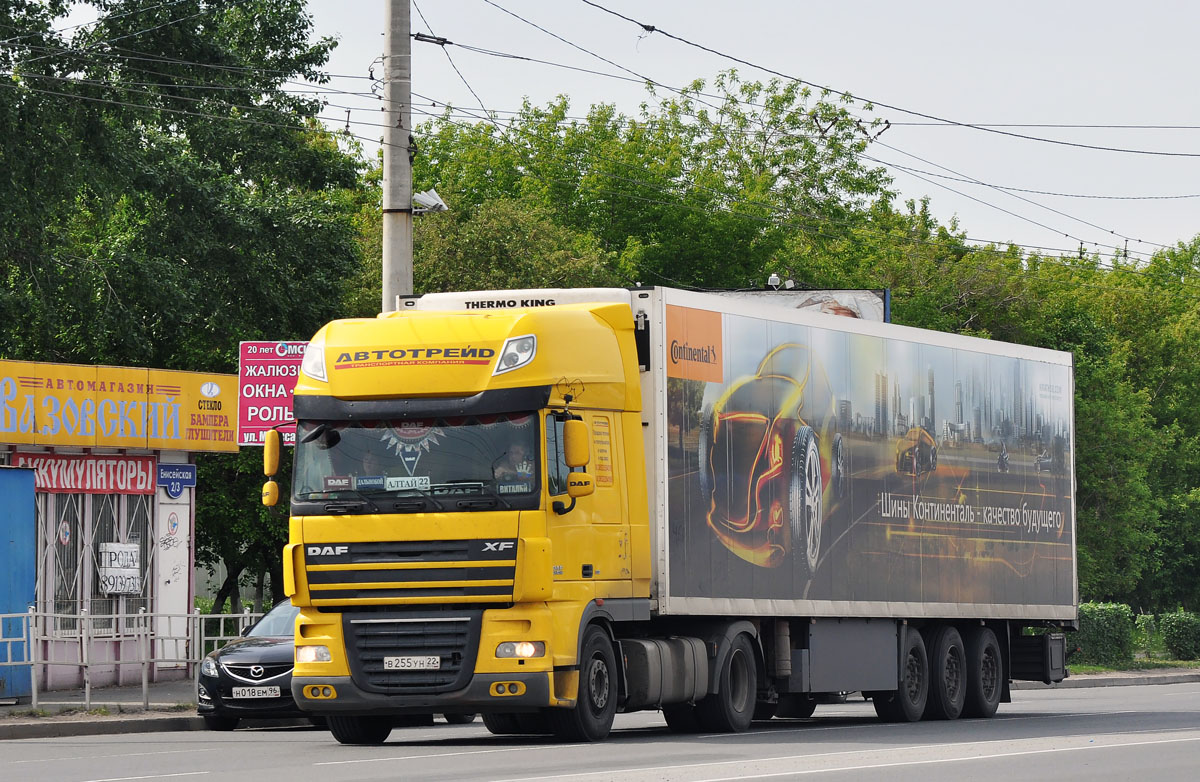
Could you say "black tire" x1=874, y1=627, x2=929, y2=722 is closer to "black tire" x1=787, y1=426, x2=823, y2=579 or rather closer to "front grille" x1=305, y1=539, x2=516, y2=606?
"black tire" x1=787, y1=426, x2=823, y2=579

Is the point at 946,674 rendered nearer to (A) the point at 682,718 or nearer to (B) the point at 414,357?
(A) the point at 682,718

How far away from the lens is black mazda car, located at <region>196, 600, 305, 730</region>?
A: 20.7m

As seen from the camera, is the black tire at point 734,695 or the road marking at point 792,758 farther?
the black tire at point 734,695

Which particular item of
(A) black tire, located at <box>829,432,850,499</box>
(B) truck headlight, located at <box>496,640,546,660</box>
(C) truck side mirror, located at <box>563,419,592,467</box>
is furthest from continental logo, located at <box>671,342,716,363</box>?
(B) truck headlight, located at <box>496,640,546,660</box>

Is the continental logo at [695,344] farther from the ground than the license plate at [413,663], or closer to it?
farther from the ground

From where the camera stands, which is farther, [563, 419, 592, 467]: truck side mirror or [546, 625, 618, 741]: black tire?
[546, 625, 618, 741]: black tire

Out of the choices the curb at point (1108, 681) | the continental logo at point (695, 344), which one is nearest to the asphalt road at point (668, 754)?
the continental logo at point (695, 344)

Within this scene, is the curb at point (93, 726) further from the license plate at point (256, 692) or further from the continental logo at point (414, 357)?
the continental logo at point (414, 357)

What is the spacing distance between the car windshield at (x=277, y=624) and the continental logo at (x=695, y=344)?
20.8 ft

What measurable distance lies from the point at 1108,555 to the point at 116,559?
3997 cm

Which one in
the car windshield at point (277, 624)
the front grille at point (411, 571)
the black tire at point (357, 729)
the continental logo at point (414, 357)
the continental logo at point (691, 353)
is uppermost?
the continental logo at point (691, 353)

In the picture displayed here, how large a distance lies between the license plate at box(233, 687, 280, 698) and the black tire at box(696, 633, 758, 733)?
502 cm

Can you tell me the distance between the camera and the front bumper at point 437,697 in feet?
50.7

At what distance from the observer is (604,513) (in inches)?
646
